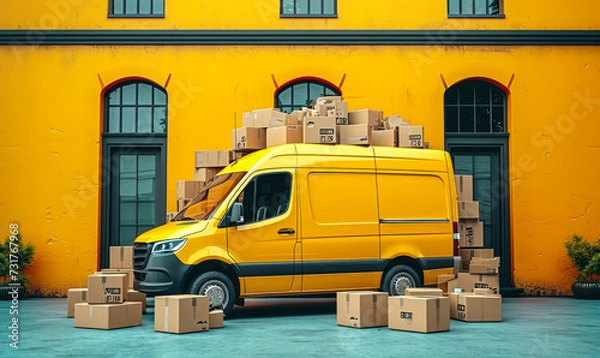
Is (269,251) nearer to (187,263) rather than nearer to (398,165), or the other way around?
(187,263)

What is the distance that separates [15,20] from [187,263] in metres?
7.49

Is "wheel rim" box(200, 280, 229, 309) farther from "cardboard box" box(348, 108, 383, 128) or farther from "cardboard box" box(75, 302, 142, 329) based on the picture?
"cardboard box" box(348, 108, 383, 128)

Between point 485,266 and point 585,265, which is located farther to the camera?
point 585,265

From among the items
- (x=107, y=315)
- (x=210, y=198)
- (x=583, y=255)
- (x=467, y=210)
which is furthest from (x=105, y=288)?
(x=583, y=255)

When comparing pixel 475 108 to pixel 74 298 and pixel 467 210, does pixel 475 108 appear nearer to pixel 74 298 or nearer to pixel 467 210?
pixel 467 210

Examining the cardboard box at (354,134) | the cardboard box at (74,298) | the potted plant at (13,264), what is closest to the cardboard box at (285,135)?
the cardboard box at (354,134)

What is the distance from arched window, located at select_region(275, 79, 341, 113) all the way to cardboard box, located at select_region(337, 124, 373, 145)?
136 inches

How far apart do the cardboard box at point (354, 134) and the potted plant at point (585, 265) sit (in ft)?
17.0

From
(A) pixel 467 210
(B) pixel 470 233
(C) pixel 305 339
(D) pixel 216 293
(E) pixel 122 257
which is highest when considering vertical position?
(A) pixel 467 210

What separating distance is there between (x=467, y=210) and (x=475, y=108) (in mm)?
3258

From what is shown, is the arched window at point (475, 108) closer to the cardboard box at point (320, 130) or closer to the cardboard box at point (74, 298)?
the cardboard box at point (320, 130)

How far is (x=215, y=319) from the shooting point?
408 inches

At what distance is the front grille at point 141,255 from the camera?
37.0 feet

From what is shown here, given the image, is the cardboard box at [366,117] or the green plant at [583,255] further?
the green plant at [583,255]
